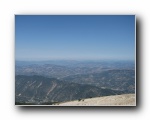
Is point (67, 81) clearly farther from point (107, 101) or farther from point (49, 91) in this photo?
point (107, 101)

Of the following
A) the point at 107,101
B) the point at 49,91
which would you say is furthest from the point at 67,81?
the point at 107,101

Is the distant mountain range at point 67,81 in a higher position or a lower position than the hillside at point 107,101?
higher

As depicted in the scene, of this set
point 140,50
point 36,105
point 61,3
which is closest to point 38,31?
point 61,3

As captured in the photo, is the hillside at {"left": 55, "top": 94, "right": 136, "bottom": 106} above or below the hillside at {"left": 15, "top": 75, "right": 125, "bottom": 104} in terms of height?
below

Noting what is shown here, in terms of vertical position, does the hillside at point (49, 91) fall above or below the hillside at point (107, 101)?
above

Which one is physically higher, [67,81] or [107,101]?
[67,81]

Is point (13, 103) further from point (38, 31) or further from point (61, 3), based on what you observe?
point (61, 3)

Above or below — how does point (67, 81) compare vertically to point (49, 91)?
above

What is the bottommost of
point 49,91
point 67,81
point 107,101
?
point 107,101
